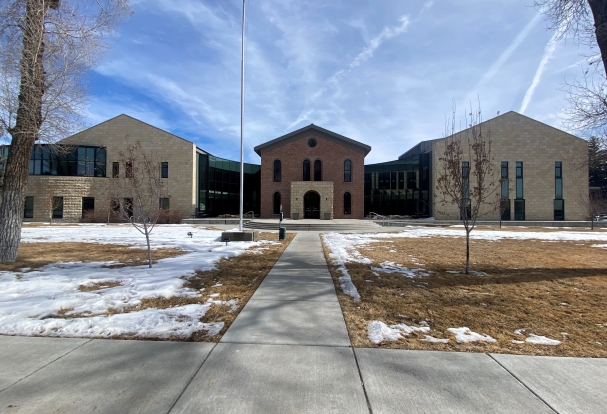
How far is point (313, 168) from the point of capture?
1419 inches

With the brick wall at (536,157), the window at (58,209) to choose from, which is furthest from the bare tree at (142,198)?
the brick wall at (536,157)

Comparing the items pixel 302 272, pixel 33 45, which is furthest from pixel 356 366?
pixel 33 45

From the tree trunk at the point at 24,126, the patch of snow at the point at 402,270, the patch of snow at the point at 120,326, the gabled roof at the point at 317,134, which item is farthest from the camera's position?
the gabled roof at the point at 317,134

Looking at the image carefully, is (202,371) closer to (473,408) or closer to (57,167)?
(473,408)

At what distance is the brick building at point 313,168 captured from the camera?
3569 centimetres

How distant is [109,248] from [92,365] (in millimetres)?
10619

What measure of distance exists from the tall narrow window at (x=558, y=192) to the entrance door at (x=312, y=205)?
95.3 ft

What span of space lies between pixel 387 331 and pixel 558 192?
144 feet

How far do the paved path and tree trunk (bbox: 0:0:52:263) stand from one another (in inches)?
255

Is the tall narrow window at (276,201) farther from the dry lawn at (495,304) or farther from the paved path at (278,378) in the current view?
the paved path at (278,378)

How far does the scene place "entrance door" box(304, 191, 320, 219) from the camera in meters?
35.1

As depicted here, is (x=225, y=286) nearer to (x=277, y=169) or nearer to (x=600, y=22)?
(x=600, y=22)

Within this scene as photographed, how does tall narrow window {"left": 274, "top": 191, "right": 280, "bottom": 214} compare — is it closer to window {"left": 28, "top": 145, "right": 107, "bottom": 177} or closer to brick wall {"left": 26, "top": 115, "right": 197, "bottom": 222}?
brick wall {"left": 26, "top": 115, "right": 197, "bottom": 222}

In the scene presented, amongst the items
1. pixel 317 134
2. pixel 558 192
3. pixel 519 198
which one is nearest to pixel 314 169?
pixel 317 134
